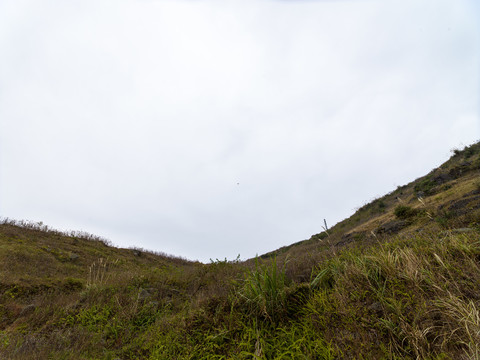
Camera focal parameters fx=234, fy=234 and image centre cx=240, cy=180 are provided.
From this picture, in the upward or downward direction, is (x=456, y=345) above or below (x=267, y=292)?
below

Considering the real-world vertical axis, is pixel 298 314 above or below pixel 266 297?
below

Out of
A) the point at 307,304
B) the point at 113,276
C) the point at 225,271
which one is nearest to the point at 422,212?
the point at 225,271

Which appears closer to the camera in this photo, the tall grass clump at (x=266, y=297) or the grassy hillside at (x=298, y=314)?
the grassy hillside at (x=298, y=314)

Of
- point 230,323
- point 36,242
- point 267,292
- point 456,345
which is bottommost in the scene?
point 456,345

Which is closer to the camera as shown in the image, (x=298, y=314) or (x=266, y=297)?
(x=298, y=314)

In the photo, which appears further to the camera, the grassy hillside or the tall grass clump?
the tall grass clump

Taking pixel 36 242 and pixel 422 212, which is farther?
pixel 36 242

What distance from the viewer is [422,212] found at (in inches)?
364

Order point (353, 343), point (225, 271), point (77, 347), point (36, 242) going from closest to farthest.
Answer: point (353, 343)
point (77, 347)
point (225, 271)
point (36, 242)

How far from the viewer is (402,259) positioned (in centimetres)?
340

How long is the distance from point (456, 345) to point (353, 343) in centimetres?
84

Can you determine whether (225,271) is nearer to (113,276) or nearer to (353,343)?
(113,276)

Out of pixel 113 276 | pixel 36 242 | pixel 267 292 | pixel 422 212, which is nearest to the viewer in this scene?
pixel 267 292

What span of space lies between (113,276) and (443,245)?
8523 mm
